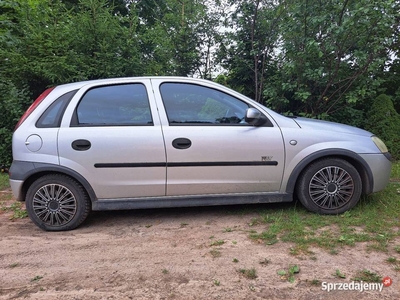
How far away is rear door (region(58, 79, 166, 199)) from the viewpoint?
10.7ft

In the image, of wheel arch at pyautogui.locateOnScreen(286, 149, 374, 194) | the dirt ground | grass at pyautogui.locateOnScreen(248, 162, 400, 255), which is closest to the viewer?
Result: the dirt ground

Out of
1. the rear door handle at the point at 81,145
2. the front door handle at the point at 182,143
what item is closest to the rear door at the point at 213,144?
the front door handle at the point at 182,143

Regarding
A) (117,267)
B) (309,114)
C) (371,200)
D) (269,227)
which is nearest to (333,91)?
(309,114)

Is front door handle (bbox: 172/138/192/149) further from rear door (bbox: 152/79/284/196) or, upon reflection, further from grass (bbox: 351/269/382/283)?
grass (bbox: 351/269/382/283)

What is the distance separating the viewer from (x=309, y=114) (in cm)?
625

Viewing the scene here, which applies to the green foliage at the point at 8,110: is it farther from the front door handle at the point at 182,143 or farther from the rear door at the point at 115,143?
the front door handle at the point at 182,143

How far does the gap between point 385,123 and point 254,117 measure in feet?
15.6

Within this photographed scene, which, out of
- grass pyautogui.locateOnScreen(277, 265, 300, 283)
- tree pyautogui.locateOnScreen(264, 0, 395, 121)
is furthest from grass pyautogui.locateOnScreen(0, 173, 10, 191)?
tree pyautogui.locateOnScreen(264, 0, 395, 121)

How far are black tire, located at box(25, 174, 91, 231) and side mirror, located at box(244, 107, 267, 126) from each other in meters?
2.07

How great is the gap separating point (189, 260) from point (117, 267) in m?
0.63

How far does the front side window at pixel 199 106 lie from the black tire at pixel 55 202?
1.36 m

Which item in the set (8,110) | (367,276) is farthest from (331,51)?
(8,110)

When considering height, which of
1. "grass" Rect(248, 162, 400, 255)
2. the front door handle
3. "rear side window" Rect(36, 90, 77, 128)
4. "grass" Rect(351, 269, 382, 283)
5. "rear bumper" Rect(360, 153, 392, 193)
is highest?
"rear side window" Rect(36, 90, 77, 128)

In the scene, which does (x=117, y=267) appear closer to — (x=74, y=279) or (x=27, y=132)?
(x=74, y=279)
